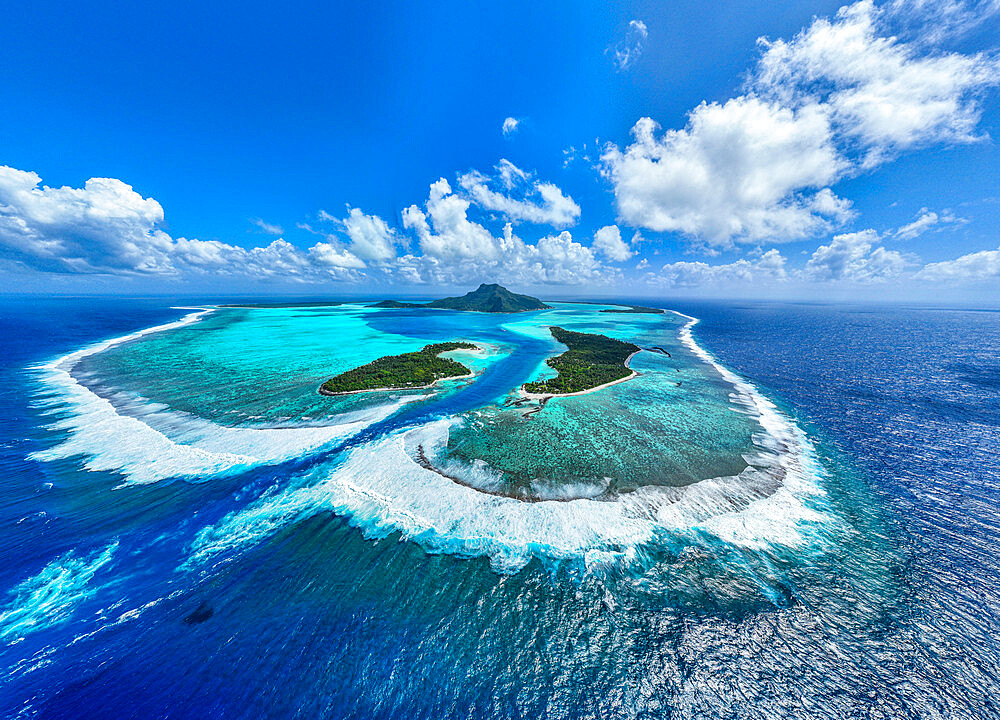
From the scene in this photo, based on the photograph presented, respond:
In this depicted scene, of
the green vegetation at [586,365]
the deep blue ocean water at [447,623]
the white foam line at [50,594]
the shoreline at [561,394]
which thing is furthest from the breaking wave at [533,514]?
the green vegetation at [586,365]

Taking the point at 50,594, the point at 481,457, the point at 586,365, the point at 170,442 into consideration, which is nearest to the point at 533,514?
the point at 481,457

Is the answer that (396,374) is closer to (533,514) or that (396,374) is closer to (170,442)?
→ (170,442)

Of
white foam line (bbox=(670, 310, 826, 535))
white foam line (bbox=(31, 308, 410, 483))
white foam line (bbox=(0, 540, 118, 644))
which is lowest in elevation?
white foam line (bbox=(0, 540, 118, 644))

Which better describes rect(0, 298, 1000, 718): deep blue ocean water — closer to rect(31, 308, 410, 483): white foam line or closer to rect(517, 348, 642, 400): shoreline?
rect(31, 308, 410, 483): white foam line

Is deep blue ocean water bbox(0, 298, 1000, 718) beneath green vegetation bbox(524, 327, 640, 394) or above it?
beneath

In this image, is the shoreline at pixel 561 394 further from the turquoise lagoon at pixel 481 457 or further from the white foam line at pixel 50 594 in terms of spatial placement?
the white foam line at pixel 50 594

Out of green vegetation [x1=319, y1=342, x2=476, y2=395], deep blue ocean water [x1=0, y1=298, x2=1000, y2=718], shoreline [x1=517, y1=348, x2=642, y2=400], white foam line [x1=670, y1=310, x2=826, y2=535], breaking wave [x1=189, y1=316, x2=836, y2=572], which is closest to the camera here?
deep blue ocean water [x1=0, y1=298, x2=1000, y2=718]

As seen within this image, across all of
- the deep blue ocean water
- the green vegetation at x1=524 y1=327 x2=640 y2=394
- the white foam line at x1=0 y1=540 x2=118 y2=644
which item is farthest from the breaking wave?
the green vegetation at x1=524 y1=327 x2=640 y2=394
